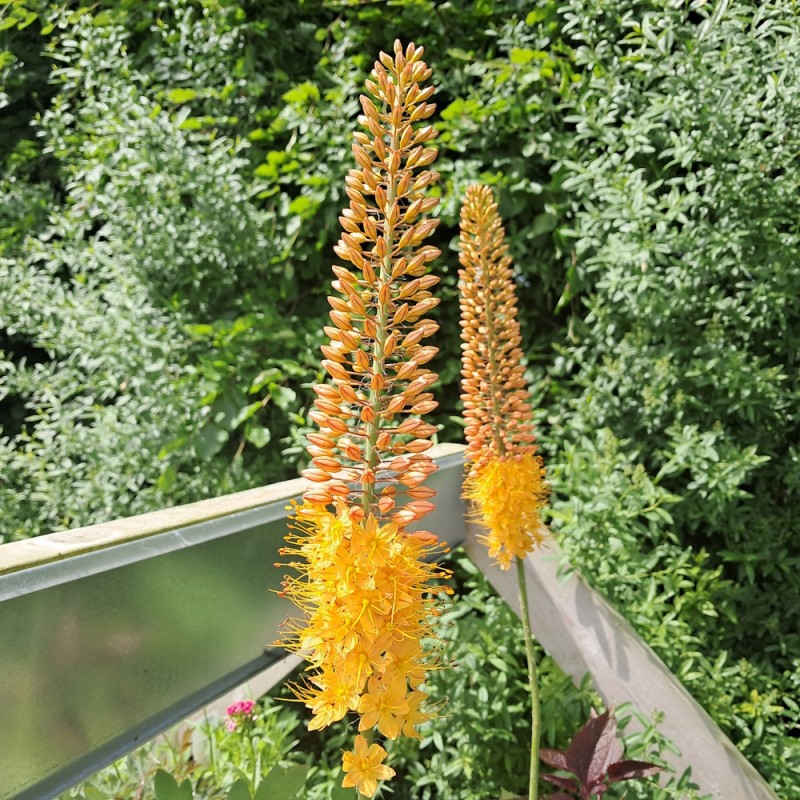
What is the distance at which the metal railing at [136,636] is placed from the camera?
2.60ft

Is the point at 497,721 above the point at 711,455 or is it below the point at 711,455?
below

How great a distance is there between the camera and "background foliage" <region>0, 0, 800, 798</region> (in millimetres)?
1870

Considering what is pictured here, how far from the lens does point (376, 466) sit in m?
0.85

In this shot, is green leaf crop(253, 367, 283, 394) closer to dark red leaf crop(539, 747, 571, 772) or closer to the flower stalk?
the flower stalk

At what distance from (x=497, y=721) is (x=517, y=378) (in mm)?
1098

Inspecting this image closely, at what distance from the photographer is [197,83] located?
293cm

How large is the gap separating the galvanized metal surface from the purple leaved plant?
630mm

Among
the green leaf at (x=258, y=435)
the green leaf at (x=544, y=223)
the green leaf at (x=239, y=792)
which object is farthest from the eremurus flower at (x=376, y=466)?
the green leaf at (x=258, y=435)

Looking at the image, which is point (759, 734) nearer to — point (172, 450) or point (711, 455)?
point (711, 455)

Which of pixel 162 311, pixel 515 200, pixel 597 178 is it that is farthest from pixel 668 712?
pixel 162 311

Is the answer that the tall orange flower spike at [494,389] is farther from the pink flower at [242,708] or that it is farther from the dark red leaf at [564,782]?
the pink flower at [242,708]

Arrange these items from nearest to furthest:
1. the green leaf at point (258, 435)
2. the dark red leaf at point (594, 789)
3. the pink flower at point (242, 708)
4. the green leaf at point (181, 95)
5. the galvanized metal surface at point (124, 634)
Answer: the galvanized metal surface at point (124, 634) < the dark red leaf at point (594, 789) < the pink flower at point (242, 708) < the green leaf at point (258, 435) < the green leaf at point (181, 95)

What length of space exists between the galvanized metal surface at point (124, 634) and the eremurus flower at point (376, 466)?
10.8 inches

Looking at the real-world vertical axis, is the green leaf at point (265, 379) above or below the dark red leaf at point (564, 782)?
above
